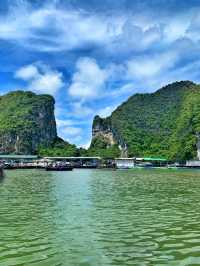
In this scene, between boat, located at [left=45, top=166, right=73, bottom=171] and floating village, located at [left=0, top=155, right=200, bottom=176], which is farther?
floating village, located at [left=0, top=155, right=200, bottom=176]

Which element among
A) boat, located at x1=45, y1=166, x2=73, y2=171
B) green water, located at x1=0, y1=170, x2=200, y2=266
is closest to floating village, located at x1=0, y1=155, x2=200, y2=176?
boat, located at x1=45, y1=166, x2=73, y2=171

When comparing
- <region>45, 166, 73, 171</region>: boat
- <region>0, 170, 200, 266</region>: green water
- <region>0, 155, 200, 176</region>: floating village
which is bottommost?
<region>0, 170, 200, 266</region>: green water

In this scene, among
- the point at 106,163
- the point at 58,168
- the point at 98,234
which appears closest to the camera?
the point at 98,234

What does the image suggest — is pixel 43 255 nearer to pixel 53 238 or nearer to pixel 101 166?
pixel 53 238

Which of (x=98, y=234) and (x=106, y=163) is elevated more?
(x=106, y=163)

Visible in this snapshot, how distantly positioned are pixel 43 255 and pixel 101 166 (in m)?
133

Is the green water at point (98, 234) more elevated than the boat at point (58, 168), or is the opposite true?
the boat at point (58, 168)

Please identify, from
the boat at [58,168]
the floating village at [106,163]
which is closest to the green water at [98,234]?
the boat at [58,168]

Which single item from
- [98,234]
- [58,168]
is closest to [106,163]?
[58,168]

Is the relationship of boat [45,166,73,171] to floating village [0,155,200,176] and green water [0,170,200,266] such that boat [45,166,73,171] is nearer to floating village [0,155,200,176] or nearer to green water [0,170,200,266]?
floating village [0,155,200,176]

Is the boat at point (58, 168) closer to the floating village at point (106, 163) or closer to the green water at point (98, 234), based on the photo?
the floating village at point (106, 163)

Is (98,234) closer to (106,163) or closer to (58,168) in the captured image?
(58,168)

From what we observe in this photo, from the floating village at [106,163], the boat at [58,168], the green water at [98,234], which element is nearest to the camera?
the green water at [98,234]

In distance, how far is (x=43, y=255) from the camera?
42.8 ft
